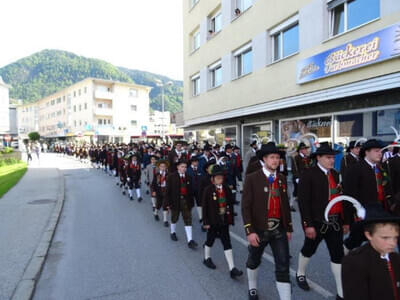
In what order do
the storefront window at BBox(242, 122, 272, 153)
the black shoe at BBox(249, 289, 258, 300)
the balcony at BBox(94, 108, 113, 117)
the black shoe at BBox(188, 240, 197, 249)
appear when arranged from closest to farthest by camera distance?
the black shoe at BBox(249, 289, 258, 300) → the black shoe at BBox(188, 240, 197, 249) → the storefront window at BBox(242, 122, 272, 153) → the balcony at BBox(94, 108, 113, 117)

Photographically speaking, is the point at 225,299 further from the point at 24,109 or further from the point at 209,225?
the point at 24,109

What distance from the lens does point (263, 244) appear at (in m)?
3.49

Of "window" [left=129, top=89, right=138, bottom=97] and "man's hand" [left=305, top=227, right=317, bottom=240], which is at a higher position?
"window" [left=129, top=89, right=138, bottom=97]

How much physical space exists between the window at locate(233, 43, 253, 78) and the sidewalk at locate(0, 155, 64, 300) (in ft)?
37.1

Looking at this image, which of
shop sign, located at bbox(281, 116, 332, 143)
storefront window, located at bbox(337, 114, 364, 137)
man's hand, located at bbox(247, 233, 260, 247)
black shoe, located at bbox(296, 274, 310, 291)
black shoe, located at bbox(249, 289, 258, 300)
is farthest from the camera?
shop sign, located at bbox(281, 116, 332, 143)

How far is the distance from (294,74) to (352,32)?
299cm

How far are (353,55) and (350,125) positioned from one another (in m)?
2.47

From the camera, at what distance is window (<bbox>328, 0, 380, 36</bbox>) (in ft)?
31.6

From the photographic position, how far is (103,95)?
56.2 m

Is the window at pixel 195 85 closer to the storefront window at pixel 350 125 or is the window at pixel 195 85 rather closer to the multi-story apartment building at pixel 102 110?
the storefront window at pixel 350 125

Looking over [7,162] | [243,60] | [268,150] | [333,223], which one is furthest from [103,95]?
[333,223]

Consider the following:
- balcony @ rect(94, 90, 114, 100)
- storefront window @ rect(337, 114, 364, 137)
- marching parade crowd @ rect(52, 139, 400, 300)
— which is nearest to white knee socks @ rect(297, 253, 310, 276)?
marching parade crowd @ rect(52, 139, 400, 300)

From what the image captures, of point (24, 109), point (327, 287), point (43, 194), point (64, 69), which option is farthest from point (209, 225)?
point (64, 69)

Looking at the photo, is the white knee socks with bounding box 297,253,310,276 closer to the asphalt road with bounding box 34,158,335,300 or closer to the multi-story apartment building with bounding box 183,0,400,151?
the asphalt road with bounding box 34,158,335,300
